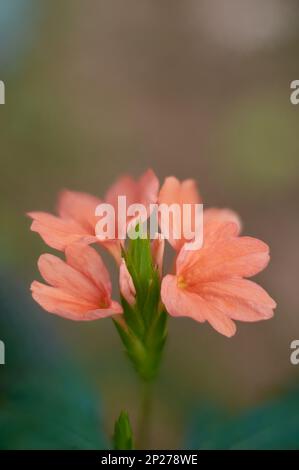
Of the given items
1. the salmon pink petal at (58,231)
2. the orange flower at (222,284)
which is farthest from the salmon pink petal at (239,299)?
the salmon pink petal at (58,231)

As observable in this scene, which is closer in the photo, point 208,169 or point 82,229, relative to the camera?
point 82,229

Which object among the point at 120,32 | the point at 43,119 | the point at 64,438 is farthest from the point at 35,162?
the point at 64,438

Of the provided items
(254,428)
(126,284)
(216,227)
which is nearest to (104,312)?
(126,284)

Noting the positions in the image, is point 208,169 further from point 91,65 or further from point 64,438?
point 64,438

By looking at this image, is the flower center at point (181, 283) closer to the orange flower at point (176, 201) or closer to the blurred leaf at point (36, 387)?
the orange flower at point (176, 201)

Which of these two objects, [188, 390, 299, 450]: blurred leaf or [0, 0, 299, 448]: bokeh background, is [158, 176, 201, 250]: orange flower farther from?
[188, 390, 299, 450]: blurred leaf

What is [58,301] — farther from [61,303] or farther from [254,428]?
[254,428]
